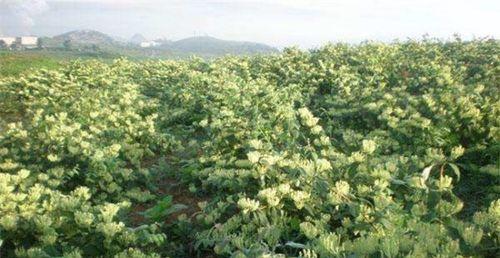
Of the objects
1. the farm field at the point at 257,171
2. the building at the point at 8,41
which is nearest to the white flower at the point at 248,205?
the farm field at the point at 257,171

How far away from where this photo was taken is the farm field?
3.79m

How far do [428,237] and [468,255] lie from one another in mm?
251

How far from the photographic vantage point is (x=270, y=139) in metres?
6.76

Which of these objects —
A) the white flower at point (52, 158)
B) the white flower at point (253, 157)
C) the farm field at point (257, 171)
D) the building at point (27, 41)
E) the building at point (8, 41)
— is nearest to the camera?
the farm field at point (257, 171)

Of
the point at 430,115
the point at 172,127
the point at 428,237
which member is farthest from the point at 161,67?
the point at 428,237

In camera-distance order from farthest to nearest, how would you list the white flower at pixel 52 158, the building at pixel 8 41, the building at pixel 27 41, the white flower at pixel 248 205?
the building at pixel 27 41, the building at pixel 8 41, the white flower at pixel 52 158, the white flower at pixel 248 205

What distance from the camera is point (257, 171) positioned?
15.6 feet

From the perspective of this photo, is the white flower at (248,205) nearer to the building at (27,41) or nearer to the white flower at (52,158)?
the white flower at (52,158)

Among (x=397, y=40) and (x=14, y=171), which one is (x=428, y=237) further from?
(x=397, y=40)

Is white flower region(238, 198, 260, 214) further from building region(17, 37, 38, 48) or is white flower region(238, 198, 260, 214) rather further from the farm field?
building region(17, 37, 38, 48)

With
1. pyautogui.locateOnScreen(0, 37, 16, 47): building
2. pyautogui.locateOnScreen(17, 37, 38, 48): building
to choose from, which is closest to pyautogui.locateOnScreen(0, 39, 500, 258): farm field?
pyautogui.locateOnScreen(0, 37, 16, 47): building

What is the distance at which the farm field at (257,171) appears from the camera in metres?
3.79

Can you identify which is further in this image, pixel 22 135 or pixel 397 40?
pixel 397 40

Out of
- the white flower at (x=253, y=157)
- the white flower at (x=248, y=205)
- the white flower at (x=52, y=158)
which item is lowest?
the white flower at (x=52, y=158)
